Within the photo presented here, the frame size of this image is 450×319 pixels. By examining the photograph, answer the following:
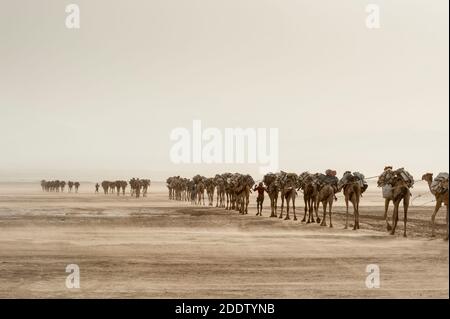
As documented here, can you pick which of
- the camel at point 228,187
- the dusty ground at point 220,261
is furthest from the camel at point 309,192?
the camel at point 228,187

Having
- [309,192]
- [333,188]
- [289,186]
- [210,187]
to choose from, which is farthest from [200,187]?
[333,188]

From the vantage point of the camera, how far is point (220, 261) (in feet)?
60.3

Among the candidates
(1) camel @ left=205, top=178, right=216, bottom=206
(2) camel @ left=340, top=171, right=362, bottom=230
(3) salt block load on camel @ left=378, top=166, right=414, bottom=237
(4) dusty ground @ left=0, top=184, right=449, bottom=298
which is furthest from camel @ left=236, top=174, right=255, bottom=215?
(3) salt block load on camel @ left=378, top=166, right=414, bottom=237

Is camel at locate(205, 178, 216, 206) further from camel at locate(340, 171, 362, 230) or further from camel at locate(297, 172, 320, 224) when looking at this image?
camel at locate(340, 171, 362, 230)

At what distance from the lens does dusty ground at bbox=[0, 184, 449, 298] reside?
1386 centimetres

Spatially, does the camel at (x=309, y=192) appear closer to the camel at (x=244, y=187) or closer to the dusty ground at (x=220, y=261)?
the dusty ground at (x=220, y=261)

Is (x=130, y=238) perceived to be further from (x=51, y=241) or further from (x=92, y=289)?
(x=92, y=289)

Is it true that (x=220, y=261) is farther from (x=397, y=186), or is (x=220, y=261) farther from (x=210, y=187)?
(x=210, y=187)

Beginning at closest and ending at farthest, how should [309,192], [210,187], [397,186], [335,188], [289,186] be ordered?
[397,186], [335,188], [309,192], [289,186], [210,187]

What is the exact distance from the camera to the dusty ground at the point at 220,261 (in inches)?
546

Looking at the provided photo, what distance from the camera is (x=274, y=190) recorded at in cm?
3888

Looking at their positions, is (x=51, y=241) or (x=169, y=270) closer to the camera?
(x=169, y=270)
